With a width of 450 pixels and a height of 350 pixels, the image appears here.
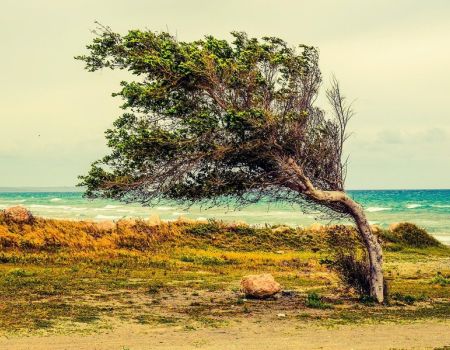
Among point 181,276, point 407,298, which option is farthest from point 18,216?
point 407,298

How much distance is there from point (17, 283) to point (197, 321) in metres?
10.1

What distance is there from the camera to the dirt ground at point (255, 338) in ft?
51.1

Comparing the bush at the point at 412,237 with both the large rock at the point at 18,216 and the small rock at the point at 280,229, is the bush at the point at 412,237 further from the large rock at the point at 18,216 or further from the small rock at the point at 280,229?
the large rock at the point at 18,216

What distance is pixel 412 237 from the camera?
161 feet

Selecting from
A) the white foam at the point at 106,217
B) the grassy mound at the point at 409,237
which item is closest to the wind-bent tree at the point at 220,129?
the grassy mound at the point at 409,237

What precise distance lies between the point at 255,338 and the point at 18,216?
89.3 feet

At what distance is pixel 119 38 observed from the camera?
2175 cm

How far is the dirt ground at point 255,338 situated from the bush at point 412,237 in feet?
99.8

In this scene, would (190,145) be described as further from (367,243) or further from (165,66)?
(367,243)

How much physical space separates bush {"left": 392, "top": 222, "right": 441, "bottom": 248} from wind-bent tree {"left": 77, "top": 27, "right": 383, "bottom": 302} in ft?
86.6

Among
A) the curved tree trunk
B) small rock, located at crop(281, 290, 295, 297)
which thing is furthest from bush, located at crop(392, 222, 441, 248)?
the curved tree trunk

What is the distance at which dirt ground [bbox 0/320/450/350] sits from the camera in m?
15.6

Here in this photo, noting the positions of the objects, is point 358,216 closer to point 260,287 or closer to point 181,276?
point 260,287

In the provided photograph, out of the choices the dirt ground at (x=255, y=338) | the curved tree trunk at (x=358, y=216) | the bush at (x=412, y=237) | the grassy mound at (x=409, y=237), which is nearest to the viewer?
the dirt ground at (x=255, y=338)
